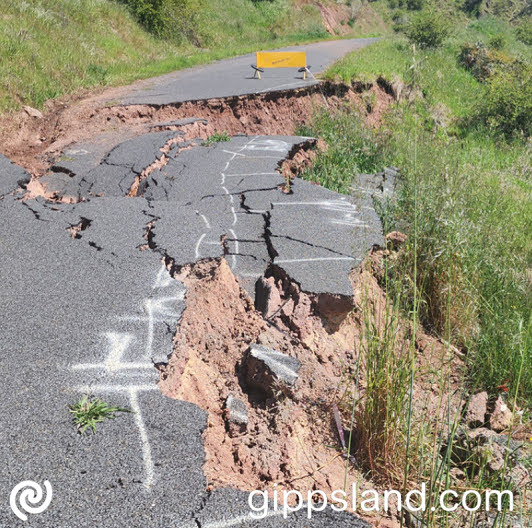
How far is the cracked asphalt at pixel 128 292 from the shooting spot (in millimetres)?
2064

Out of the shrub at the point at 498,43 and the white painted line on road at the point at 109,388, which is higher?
the shrub at the point at 498,43

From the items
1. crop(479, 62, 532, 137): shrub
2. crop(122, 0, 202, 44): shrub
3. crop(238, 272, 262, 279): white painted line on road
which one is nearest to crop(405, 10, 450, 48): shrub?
crop(479, 62, 532, 137): shrub

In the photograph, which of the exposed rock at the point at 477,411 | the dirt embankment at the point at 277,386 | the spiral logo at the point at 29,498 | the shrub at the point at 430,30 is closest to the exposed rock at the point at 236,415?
the dirt embankment at the point at 277,386

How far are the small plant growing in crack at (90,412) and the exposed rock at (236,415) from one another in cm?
53

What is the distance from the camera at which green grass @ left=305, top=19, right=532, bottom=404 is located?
3.66 meters

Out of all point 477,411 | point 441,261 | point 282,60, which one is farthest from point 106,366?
point 282,60

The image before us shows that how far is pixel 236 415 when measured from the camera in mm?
2711

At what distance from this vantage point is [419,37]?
1836 centimetres

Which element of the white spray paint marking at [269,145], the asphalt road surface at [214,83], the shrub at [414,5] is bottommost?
the white spray paint marking at [269,145]

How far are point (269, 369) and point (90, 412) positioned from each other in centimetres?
105

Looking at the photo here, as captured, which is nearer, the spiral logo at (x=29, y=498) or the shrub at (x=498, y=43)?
the spiral logo at (x=29, y=498)

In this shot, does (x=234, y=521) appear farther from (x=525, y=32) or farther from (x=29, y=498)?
(x=525, y=32)

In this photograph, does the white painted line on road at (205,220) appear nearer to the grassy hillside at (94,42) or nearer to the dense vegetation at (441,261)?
the dense vegetation at (441,261)

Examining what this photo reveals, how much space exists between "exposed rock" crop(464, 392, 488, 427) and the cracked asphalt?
3.77ft
